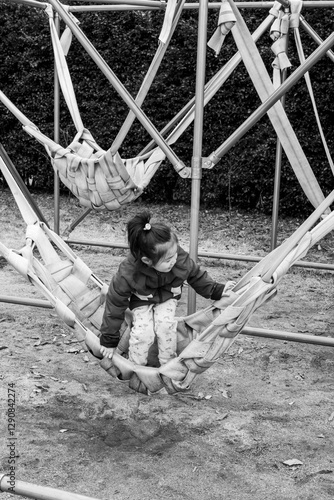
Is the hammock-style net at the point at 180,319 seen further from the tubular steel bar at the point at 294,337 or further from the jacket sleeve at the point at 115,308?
the tubular steel bar at the point at 294,337

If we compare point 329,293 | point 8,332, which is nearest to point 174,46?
point 329,293

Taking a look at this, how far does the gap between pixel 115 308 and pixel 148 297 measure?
12 cm

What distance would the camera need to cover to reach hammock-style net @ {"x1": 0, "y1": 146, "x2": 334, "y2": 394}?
209 cm

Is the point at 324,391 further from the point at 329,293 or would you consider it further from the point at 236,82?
the point at 236,82

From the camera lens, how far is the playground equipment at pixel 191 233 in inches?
83.4

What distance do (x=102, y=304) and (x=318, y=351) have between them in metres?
1.59

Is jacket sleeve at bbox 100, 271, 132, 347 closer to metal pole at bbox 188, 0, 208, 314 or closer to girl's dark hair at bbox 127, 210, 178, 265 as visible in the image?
girl's dark hair at bbox 127, 210, 178, 265

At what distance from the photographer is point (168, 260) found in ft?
7.08

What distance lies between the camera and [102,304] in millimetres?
2557

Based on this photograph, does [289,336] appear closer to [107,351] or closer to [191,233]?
[191,233]

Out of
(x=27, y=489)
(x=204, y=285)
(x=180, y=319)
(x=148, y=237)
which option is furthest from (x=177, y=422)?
(x=27, y=489)

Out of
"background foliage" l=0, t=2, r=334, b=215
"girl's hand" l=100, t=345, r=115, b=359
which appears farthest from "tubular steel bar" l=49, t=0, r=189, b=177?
"background foliage" l=0, t=2, r=334, b=215

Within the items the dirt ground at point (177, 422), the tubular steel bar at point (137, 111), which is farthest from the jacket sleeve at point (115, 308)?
the tubular steel bar at point (137, 111)

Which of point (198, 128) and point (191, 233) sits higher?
→ point (198, 128)
